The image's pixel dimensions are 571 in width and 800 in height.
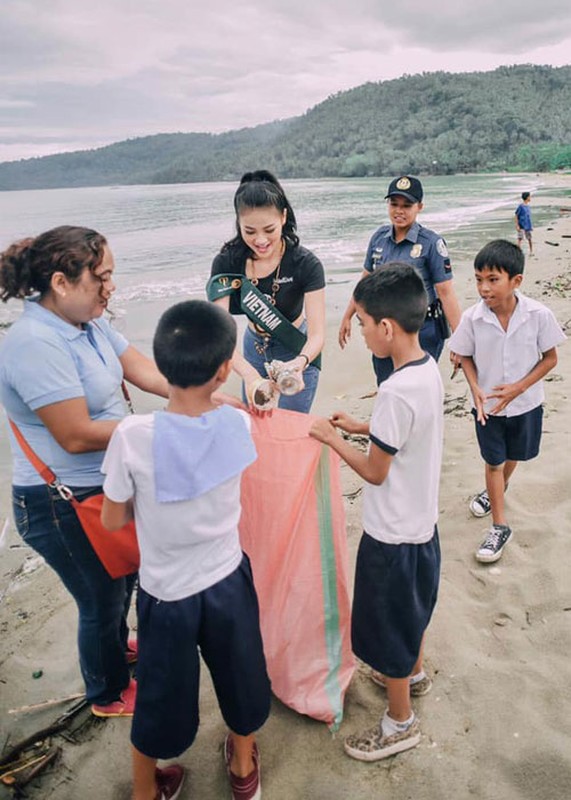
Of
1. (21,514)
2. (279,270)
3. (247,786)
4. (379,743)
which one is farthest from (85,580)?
(279,270)

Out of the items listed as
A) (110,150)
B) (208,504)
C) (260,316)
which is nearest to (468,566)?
(260,316)

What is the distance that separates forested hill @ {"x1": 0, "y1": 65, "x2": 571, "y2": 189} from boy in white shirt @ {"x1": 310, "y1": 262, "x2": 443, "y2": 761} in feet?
284

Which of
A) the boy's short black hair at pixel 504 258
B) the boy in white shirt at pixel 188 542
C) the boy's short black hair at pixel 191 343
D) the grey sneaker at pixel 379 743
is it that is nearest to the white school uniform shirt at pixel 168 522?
the boy in white shirt at pixel 188 542

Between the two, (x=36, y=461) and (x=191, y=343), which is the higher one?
(x=191, y=343)

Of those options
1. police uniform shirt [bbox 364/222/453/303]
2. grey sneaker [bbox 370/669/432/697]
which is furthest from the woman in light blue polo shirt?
police uniform shirt [bbox 364/222/453/303]

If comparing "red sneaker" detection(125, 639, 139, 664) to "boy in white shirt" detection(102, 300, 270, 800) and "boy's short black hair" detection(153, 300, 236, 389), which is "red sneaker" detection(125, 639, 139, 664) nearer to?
"boy in white shirt" detection(102, 300, 270, 800)

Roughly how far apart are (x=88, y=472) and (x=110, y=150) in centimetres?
17752

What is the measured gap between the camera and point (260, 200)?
267cm

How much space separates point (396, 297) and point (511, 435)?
5.60ft

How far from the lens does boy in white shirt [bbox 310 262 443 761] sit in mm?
A: 1852

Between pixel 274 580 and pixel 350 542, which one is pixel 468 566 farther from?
pixel 274 580

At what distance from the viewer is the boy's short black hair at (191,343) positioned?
5.12 ft

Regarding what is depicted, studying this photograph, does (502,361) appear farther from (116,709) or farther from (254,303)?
(116,709)

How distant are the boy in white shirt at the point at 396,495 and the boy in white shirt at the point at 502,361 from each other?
3.81 ft
